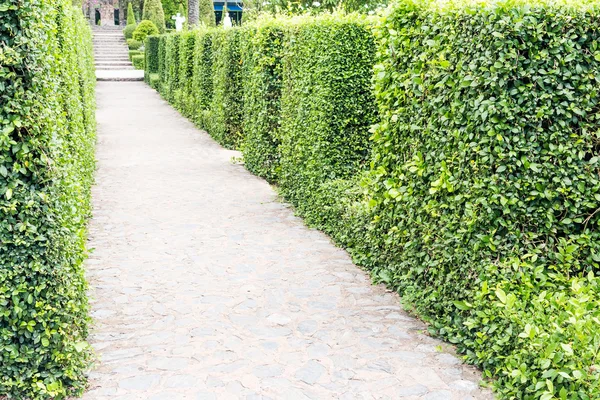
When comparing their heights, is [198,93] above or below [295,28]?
below

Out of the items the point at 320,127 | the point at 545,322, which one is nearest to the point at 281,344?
the point at 545,322

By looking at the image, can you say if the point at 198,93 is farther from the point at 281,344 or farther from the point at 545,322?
the point at 545,322

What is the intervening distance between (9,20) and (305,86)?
4948 mm

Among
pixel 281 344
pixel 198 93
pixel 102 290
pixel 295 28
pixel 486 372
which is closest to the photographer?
pixel 486 372

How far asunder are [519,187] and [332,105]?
3.76 metres

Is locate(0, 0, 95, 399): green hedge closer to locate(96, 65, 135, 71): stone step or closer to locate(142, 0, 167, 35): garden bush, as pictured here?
locate(96, 65, 135, 71): stone step

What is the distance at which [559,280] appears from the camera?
14.9ft

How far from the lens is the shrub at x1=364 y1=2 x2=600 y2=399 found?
419 centimetres

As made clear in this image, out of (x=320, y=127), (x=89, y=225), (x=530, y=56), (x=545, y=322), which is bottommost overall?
(x=89, y=225)

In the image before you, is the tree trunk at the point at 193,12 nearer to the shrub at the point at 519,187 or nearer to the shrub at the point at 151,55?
the shrub at the point at 151,55

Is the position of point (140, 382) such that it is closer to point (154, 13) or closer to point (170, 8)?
point (154, 13)

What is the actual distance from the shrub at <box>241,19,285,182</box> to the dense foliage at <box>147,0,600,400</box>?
4.10 m

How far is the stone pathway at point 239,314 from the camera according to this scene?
14.6 ft

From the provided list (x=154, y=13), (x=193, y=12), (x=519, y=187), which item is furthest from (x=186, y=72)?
(x=154, y=13)
